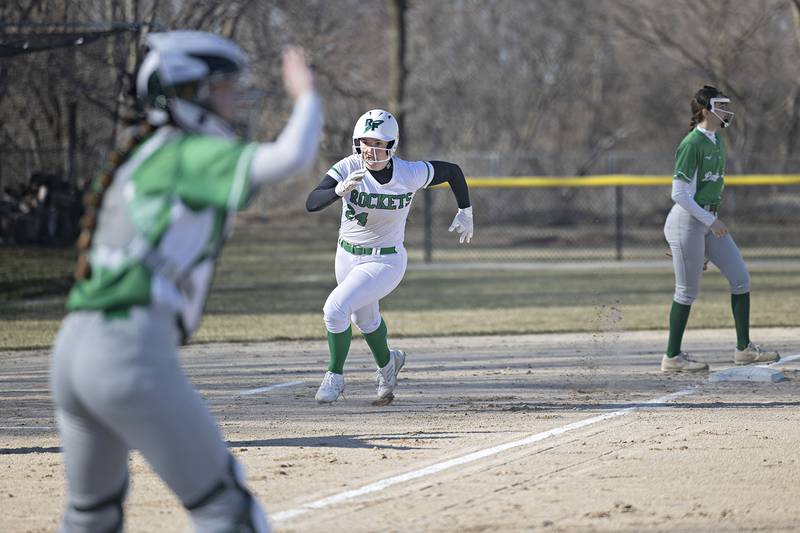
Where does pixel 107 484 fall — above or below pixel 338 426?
above

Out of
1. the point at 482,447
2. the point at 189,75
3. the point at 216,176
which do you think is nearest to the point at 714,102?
the point at 482,447

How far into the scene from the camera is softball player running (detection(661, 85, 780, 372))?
961cm

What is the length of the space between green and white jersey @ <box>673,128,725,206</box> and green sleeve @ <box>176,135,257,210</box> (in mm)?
6544

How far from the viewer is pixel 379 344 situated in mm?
8734

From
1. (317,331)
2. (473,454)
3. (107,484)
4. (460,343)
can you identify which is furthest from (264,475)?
(317,331)

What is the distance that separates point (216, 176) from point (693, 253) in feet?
22.5

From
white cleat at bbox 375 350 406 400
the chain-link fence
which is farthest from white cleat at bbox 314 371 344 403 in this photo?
the chain-link fence

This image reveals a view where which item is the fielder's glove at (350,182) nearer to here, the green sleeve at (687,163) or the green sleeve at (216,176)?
the green sleeve at (687,163)

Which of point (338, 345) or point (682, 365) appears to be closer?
point (338, 345)

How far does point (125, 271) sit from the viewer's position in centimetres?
370

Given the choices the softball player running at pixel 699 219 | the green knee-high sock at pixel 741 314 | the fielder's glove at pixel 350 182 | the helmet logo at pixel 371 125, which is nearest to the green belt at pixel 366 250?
the fielder's glove at pixel 350 182

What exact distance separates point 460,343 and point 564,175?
82.3ft

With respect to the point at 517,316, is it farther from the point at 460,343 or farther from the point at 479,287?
the point at 479,287

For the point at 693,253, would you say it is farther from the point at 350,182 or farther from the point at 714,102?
the point at 350,182
